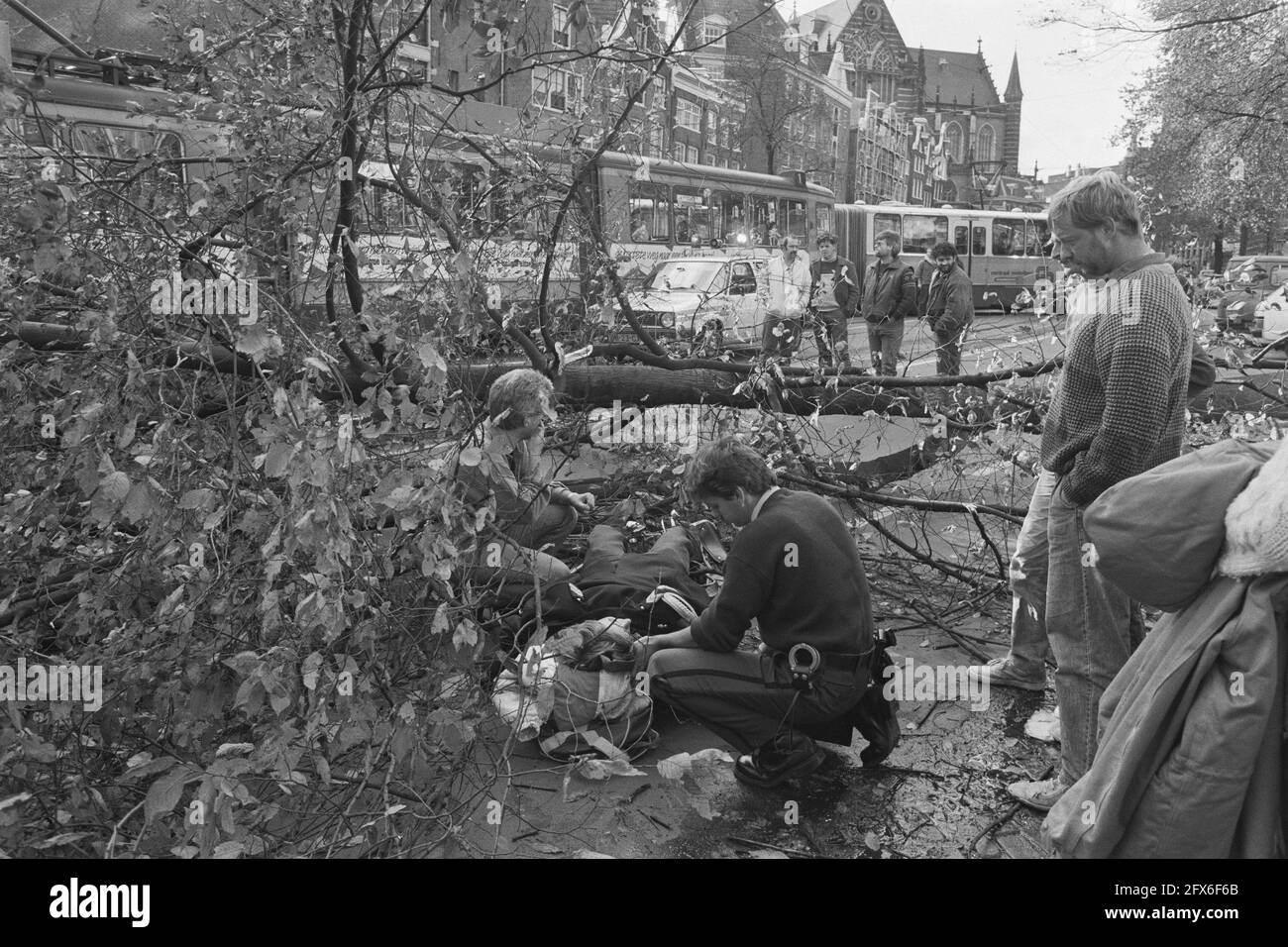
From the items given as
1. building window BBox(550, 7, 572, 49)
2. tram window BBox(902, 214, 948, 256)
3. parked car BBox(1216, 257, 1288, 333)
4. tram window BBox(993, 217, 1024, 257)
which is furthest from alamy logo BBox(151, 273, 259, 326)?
tram window BBox(993, 217, 1024, 257)

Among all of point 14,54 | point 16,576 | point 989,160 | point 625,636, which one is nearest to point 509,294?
point 625,636

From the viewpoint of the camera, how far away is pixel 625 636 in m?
4.20

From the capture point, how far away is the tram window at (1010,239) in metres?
33.3

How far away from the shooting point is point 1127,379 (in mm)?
3240

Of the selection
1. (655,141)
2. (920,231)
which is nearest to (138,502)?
(655,141)

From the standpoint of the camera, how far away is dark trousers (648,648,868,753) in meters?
3.80

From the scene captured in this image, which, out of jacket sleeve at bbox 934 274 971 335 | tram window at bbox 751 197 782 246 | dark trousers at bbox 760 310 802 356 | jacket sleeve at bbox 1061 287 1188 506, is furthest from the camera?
tram window at bbox 751 197 782 246

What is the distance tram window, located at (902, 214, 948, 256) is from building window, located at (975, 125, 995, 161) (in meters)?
92.8

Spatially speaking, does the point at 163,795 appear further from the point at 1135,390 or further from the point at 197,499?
the point at 1135,390

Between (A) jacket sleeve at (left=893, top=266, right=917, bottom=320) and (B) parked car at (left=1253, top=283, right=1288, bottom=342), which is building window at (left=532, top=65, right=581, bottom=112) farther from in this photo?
(B) parked car at (left=1253, top=283, right=1288, bottom=342)

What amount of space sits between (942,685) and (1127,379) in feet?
6.25
